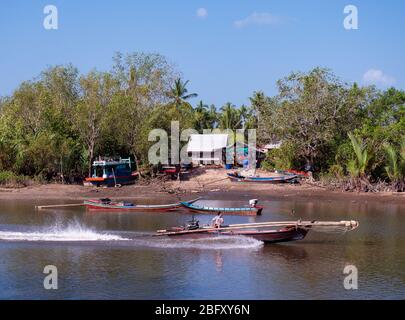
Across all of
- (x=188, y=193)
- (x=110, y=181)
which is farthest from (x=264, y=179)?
(x=110, y=181)

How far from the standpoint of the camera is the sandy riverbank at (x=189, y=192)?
39469 mm

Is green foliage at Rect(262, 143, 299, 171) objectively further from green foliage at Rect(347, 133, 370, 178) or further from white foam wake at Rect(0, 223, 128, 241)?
white foam wake at Rect(0, 223, 128, 241)

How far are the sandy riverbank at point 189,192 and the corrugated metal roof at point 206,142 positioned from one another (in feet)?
31.9

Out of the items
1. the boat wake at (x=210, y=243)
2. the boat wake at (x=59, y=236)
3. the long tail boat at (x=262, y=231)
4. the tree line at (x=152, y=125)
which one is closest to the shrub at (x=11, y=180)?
the tree line at (x=152, y=125)

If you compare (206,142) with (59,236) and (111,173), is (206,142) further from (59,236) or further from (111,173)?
(59,236)

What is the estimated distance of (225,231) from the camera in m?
23.5

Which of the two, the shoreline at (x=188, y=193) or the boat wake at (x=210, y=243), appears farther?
the shoreline at (x=188, y=193)

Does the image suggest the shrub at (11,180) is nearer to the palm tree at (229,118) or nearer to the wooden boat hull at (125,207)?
the wooden boat hull at (125,207)

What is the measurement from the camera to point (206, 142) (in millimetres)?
56000

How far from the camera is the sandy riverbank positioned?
39469mm

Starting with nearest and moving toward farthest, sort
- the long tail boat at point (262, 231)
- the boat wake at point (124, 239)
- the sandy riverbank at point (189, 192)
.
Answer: the long tail boat at point (262, 231) → the boat wake at point (124, 239) → the sandy riverbank at point (189, 192)

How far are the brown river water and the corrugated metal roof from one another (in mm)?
24856
